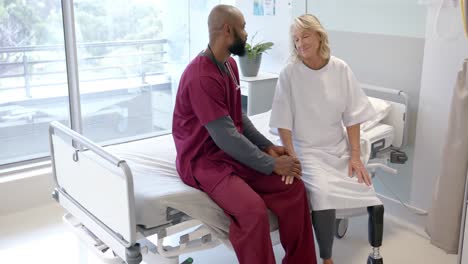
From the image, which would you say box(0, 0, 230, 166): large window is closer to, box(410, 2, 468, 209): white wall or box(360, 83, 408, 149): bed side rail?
box(360, 83, 408, 149): bed side rail

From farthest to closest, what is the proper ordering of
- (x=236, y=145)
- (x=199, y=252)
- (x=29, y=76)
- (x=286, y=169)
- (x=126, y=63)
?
(x=126, y=63) < (x=29, y=76) < (x=199, y=252) < (x=286, y=169) < (x=236, y=145)

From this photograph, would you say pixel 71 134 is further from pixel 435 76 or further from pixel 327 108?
pixel 435 76

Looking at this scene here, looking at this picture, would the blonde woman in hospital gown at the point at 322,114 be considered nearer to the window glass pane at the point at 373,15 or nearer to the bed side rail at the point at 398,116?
the bed side rail at the point at 398,116

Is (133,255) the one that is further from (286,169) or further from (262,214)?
(286,169)

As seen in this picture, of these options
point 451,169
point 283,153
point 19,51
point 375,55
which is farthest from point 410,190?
point 19,51

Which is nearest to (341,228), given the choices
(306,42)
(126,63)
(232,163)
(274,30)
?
(232,163)

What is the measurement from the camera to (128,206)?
72.7 inches

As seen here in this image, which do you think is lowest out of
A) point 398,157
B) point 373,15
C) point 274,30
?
point 398,157

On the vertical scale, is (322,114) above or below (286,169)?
above

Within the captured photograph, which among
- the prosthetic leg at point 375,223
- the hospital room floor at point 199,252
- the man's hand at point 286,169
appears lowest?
the hospital room floor at point 199,252

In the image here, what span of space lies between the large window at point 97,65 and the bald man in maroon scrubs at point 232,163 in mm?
1702

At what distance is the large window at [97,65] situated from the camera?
11.8ft

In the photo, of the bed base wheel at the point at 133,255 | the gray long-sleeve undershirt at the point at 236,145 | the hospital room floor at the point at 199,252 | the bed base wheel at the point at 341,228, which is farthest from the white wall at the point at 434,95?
the bed base wheel at the point at 133,255

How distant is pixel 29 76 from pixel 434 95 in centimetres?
279
